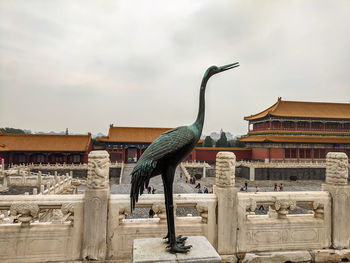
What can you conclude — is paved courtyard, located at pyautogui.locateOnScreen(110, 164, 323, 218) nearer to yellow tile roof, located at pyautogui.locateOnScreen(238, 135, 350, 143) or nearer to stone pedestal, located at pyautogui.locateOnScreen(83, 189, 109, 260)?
yellow tile roof, located at pyautogui.locateOnScreen(238, 135, 350, 143)

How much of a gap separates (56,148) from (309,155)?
39514 millimetres

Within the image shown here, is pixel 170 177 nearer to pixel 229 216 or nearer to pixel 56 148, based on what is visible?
pixel 229 216

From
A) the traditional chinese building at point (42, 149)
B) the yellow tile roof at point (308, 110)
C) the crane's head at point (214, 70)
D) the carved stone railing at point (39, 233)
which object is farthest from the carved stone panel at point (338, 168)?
the traditional chinese building at point (42, 149)

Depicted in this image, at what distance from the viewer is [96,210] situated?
464cm

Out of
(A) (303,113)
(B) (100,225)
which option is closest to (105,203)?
(B) (100,225)

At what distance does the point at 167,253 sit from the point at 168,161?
134 centimetres

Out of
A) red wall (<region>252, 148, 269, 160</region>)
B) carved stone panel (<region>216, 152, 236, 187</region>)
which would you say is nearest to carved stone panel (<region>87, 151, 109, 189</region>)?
carved stone panel (<region>216, 152, 236, 187</region>)

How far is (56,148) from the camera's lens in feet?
117

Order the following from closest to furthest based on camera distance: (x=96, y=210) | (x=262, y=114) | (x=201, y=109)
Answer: (x=201, y=109)
(x=96, y=210)
(x=262, y=114)

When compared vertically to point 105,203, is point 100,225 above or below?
Result: below

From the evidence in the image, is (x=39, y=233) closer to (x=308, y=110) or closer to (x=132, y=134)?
(x=132, y=134)

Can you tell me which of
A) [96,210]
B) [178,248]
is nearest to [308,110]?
[96,210]

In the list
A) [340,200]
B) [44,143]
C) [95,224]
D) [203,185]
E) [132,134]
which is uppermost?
[132,134]

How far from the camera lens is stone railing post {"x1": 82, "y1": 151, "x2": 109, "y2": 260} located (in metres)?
4.58
